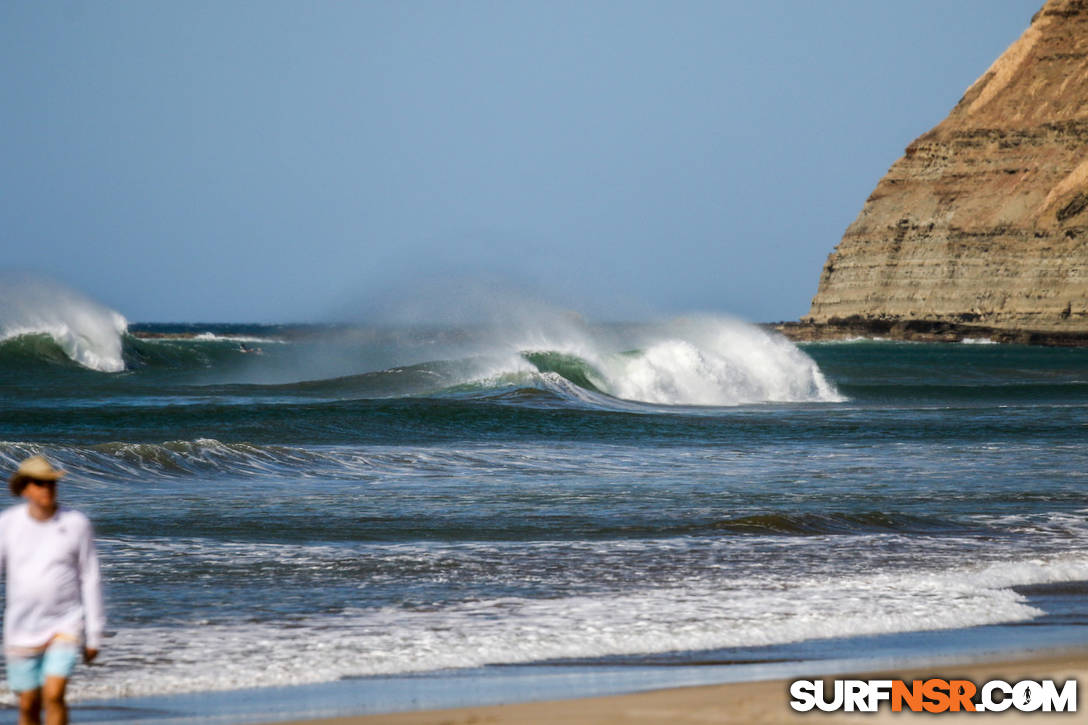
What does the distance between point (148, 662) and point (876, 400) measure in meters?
27.9

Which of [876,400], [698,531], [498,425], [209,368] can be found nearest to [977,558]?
[698,531]

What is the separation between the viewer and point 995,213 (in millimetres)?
97375

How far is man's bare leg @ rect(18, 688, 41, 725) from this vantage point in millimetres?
4441

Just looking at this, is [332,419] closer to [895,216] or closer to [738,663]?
[738,663]

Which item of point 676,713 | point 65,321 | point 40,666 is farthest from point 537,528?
point 65,321

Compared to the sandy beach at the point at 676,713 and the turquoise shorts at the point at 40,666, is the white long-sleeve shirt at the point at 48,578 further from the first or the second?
the sandy beach at the point at 676,713

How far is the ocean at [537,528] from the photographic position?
265 inches

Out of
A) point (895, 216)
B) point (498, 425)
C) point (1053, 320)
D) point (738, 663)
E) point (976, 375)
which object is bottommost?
point (738, 663)

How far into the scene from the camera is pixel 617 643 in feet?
21.9

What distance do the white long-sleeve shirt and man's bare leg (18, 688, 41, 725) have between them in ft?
0.55

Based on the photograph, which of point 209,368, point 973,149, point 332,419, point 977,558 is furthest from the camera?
point 973,149

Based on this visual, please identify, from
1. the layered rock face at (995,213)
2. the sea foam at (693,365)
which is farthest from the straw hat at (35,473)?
the layered rock face at (995,213)

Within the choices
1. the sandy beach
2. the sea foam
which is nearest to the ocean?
the sandy beach

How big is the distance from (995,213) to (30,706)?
100m
